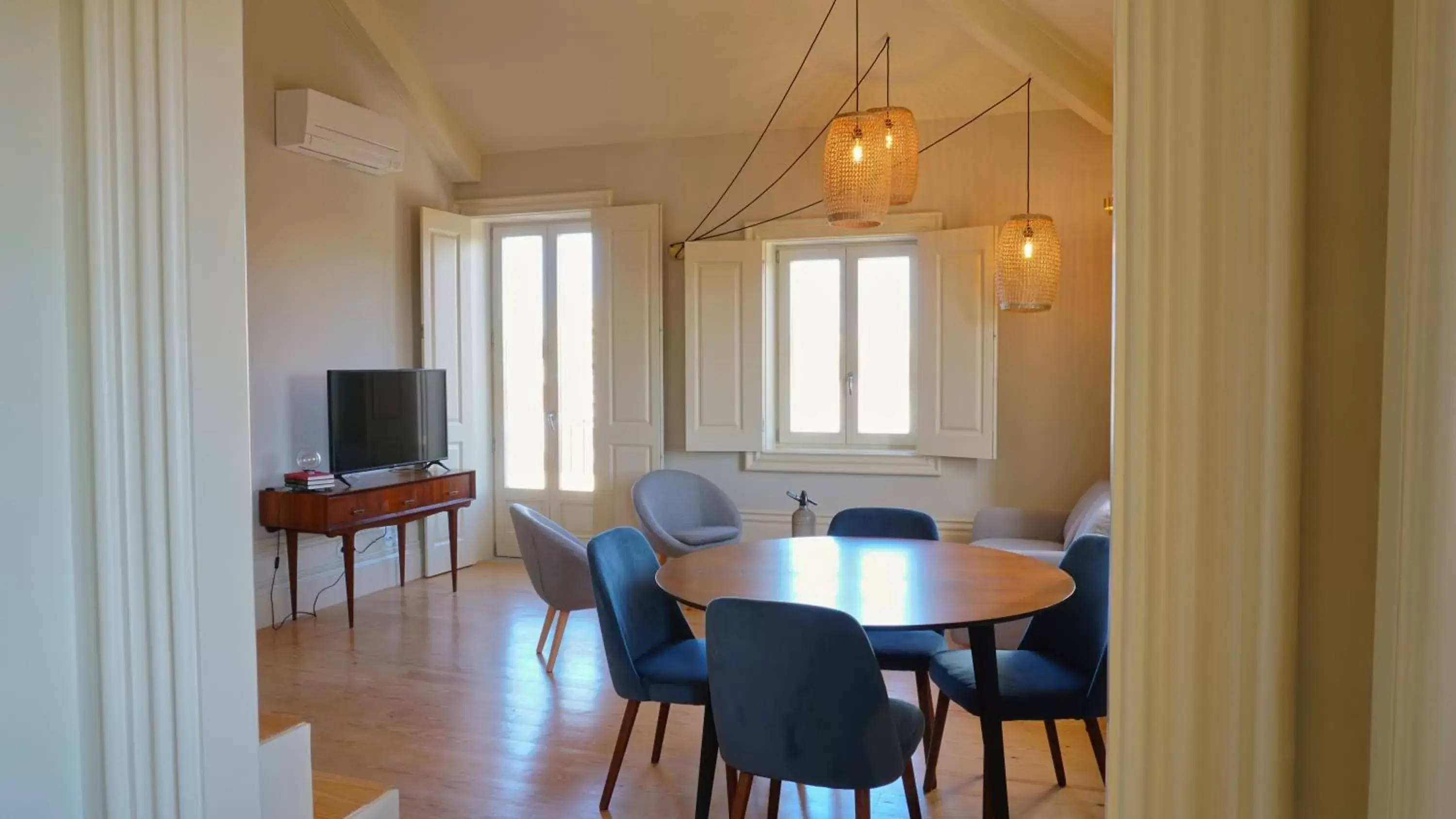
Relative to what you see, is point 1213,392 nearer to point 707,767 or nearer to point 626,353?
point 707,767

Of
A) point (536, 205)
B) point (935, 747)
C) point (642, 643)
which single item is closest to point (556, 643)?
point (642, 643)

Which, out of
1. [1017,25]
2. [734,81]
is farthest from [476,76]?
[1017,25]

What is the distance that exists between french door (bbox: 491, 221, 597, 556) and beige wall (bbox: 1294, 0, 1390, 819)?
5.72m

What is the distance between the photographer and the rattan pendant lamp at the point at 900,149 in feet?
11.8

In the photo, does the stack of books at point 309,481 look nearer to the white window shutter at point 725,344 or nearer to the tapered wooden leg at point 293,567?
the tapered wooden leg at point 293,567

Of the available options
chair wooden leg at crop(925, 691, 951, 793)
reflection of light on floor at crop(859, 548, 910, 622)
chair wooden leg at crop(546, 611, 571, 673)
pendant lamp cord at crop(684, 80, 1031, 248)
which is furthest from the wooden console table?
chair wooden leg at crop(925, 691, 951, 793)

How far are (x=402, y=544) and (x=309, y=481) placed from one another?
974 millimetres

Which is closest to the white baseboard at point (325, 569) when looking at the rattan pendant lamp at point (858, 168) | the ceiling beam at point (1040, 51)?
the rattan pendant lamp at point (858, 168)

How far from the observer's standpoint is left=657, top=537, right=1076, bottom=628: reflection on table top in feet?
7.54

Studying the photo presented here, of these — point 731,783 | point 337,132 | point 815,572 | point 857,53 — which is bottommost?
point 731,783

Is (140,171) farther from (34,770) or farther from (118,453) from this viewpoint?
(34,770)

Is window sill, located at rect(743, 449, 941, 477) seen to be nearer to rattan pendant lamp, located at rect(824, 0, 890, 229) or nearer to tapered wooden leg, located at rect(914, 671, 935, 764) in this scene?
rattan pendant lamp, located at rect(824, 0, 890, 229)

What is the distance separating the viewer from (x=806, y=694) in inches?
78.2

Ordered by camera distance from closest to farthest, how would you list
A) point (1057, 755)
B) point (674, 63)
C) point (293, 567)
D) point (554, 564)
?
point (1057, 755), point (554, 564), point (293, 567), point (674, 63)
